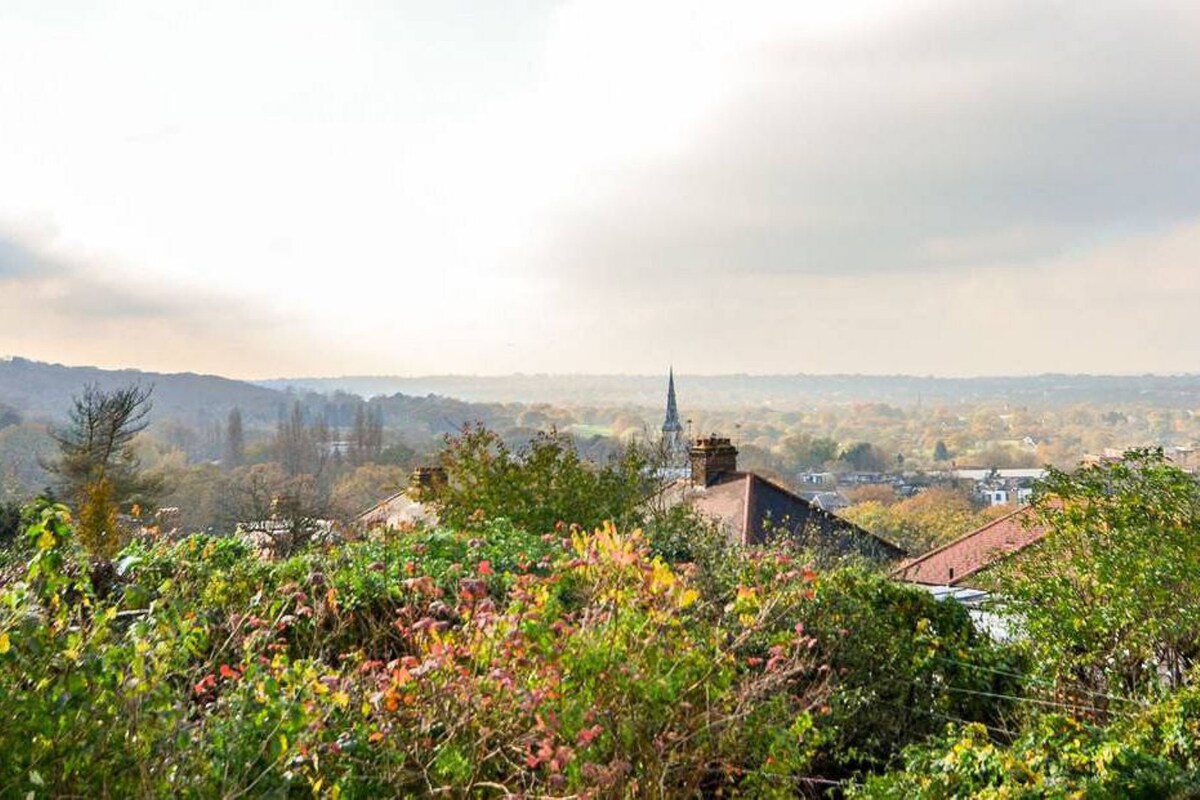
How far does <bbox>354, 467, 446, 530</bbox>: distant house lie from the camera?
11.4 meters

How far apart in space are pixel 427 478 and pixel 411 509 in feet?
13.8

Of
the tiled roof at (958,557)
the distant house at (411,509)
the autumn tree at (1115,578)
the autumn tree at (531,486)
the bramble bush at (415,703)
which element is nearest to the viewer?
the bramble bush at (415,703)

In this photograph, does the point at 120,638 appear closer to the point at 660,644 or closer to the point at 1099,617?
the point at 660,644

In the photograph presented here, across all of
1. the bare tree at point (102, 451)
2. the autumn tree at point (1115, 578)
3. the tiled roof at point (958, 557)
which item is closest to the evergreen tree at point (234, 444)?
the bare tree at point (102, 451)

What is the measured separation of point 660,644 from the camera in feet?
14.1

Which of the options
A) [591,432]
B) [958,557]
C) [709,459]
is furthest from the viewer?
[591,432]

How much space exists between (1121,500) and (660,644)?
12.4 ft

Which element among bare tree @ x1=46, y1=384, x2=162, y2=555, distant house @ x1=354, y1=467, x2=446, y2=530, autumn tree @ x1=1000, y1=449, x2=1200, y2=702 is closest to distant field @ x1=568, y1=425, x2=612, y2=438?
bare tree @ x1=46, y1=384, x2=162, y2=555

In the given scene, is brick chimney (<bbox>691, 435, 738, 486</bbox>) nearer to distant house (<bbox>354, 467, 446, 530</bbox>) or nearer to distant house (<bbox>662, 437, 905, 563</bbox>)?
distant house (<bbox>662, 437, 905, 563</bbox>)

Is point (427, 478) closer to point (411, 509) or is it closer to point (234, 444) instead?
point (411, 509)

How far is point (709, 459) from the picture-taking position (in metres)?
20.2

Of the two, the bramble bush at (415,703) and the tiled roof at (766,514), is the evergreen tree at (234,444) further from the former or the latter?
the bramble bush at (415,703)

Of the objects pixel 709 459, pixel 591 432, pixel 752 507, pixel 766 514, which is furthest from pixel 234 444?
pixel 766 514

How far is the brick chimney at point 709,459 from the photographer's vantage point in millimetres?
20156
